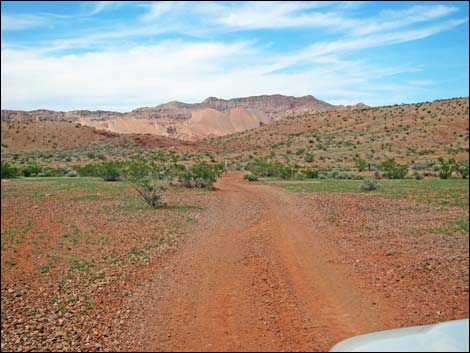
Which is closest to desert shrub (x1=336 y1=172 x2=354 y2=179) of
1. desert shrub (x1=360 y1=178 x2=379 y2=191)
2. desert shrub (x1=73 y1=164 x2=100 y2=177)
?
desert shrub (x1=360 y1=178 x2=379 y2=191)

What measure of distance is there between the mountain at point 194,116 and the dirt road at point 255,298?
104296mm

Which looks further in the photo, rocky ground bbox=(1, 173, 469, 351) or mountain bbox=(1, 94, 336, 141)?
mountain bbox=(1, 94, 336, 141)

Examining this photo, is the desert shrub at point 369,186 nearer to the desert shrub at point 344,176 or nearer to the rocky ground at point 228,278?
the rocky ground at point 228,278

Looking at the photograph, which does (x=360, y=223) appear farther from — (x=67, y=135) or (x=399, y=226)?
(x=67, y=135)

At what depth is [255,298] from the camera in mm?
5645

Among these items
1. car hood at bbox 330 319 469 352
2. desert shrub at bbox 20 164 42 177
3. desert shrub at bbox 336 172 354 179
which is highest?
car hood at bbox 330 319 469 352

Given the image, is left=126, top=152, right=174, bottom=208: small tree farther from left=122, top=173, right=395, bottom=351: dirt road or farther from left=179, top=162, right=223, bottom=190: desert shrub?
left=122, top=173, right=395, bottom=351: dirt road

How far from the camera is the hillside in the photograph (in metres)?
47.3

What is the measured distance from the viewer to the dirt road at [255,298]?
3.57 m

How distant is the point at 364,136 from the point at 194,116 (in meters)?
78.0

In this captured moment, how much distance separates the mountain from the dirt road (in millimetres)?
104296

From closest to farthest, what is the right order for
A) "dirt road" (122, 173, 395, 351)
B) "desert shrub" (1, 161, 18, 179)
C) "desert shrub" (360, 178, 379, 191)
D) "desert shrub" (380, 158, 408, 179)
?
"dirt road" (122, 173, 395, 351)
"desert shrub" (360, 178, 379, 191)
"desert shrub" (380, 158, 408, 179)
"desert shrub" (1, 161, 18, 179)

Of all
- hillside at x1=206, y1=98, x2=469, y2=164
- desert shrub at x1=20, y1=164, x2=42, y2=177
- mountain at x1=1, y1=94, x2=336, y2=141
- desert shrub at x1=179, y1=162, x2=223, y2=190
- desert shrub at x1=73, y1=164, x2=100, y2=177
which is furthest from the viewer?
mountain at x1=1, y1=94, x2=336, y2=141

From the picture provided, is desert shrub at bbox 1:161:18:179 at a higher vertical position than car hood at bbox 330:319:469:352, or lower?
lower
